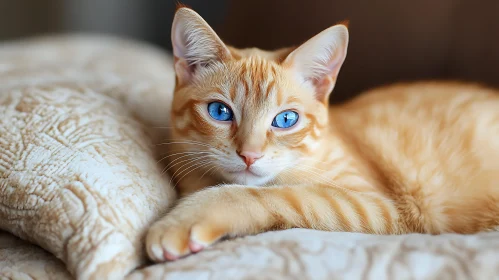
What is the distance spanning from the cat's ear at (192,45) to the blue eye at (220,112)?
15cm

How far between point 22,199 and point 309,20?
1518mm

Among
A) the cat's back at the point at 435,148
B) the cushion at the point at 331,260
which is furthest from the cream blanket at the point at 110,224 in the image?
the cat's back at the point at 435,148

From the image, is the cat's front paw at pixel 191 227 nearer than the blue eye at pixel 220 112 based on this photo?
Yes

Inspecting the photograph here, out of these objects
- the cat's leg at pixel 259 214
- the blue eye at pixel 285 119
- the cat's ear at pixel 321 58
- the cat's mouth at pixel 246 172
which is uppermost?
the cat's ear at pixel 321 58

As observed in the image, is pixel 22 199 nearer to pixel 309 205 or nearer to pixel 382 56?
pixel 309 205

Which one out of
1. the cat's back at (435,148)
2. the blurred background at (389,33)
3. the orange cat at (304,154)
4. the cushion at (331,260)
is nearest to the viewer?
the cushion at (331,260)

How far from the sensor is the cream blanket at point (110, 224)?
970mm

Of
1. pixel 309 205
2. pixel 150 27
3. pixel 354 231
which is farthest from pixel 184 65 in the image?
pixel 150 27

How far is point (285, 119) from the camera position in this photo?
4.25 ft

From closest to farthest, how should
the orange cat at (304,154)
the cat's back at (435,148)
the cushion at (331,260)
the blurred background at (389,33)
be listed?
the cushion at (331,260) → the orange cat at (304,154) → the cat's back at (435,148) → the blurred background at (389,33)

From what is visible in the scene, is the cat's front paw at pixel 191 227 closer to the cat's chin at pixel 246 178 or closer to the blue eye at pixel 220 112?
the cat's chin at pixel 246 178

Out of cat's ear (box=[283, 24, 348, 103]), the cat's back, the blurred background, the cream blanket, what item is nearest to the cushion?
the cream blanket

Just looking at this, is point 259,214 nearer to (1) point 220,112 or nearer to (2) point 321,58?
(1) point 220,112

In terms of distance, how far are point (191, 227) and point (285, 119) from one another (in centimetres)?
41
